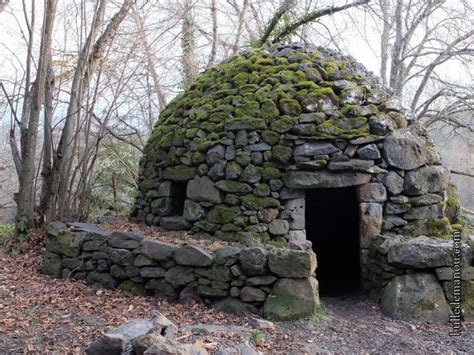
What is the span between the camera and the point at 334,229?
8.03 meters

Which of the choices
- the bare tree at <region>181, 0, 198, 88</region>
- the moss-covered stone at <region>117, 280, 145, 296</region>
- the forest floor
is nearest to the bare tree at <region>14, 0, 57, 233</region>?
the forest floor

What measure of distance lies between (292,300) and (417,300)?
1.35 meters

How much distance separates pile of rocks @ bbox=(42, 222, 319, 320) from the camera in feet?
14.9

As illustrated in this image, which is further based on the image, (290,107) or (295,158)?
(290,107)

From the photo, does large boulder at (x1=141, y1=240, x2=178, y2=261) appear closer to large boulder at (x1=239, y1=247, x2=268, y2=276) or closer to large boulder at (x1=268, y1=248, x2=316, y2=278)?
large boulder at (x1=239, y1=247, x2=268, y2=276)

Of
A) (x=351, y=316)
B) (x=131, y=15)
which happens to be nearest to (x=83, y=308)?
(x=351, y=316)

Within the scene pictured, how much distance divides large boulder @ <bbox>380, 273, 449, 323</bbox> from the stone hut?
0.02m

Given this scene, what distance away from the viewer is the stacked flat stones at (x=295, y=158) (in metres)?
5.32

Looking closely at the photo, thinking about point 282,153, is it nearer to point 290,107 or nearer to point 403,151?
point 290,107

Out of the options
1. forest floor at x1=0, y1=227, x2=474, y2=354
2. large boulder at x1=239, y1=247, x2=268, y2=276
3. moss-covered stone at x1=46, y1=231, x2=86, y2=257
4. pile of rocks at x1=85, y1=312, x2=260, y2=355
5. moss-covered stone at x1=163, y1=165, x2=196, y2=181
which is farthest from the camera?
moss-covered stone at x1=163, y1=165, x2=196, y2=181

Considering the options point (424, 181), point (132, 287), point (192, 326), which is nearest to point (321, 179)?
point (424, 181)

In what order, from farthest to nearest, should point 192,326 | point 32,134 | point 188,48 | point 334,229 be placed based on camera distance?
point 188,48 < point 334,229 < point 32,134 < point 192,326

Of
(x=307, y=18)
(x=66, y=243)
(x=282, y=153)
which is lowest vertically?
(x=66, y=243)

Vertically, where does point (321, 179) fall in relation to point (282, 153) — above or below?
below
